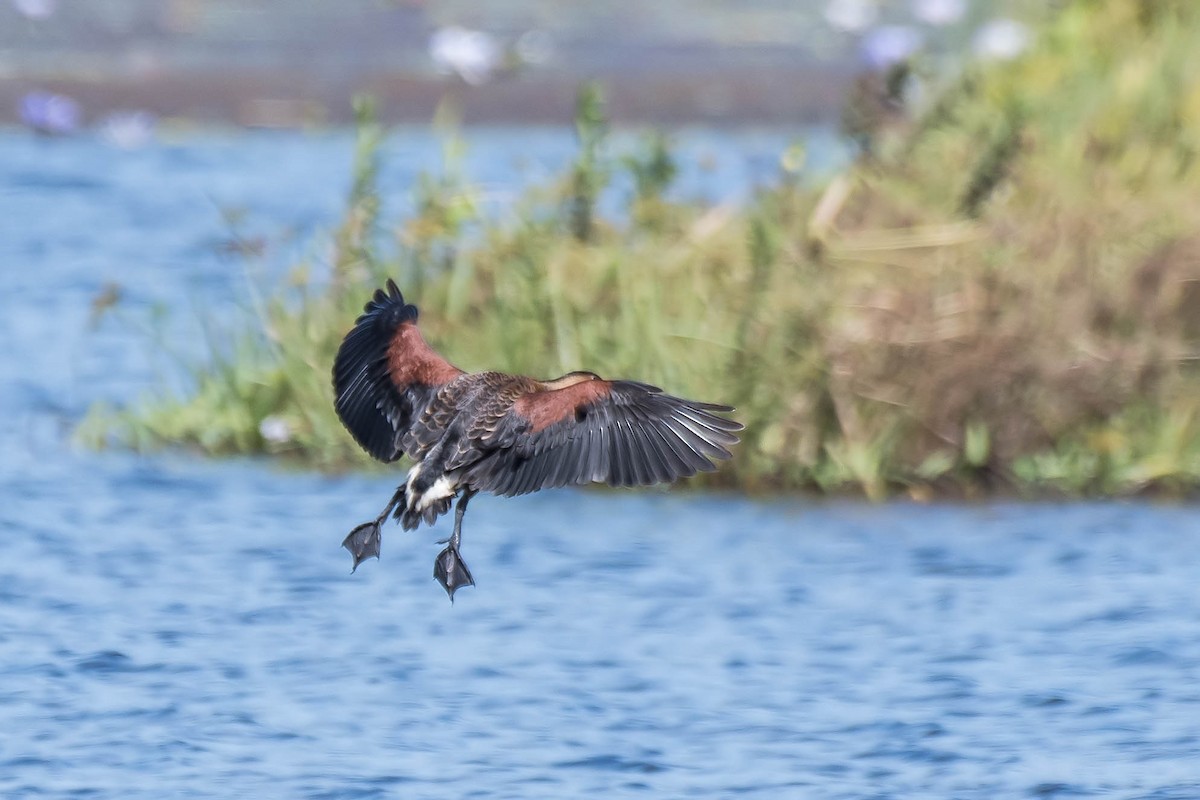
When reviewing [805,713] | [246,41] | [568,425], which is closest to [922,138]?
[805,713]

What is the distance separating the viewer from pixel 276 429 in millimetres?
10547

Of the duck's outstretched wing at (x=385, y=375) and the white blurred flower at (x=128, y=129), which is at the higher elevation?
the white blurred flower at (x=128, y=129)

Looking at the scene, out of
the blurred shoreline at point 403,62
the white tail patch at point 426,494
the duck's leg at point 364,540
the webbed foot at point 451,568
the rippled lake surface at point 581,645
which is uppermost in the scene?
the blurred shoreline at point 403,62

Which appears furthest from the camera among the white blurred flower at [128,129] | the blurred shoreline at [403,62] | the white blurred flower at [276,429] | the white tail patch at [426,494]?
the blurred shoreline at [403,62]

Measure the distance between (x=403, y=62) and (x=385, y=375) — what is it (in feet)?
55.3

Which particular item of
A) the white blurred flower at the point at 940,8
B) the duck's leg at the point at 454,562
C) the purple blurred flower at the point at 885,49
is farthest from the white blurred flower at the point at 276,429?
the white blurred flower at the point at 940,8

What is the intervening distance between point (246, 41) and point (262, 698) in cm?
1655

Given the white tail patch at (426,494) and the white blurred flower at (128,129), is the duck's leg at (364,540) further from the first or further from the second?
the white blurred flower at (128,129)

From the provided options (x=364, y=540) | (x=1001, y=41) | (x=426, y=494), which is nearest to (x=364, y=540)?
(x=364, y=540)

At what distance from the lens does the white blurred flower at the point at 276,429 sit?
10547 mm

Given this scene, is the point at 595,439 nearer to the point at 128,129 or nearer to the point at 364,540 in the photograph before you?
the point at 364,540

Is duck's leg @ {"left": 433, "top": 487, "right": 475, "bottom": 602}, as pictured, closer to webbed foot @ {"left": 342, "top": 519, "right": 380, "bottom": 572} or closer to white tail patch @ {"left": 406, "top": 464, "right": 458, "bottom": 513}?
webbed foot @ {"left": 342, "top": 519, "right": 380, "bottom": 572}

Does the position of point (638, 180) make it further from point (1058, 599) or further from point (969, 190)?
point (1058, 599)

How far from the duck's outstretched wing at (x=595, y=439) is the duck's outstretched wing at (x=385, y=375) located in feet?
1.11
